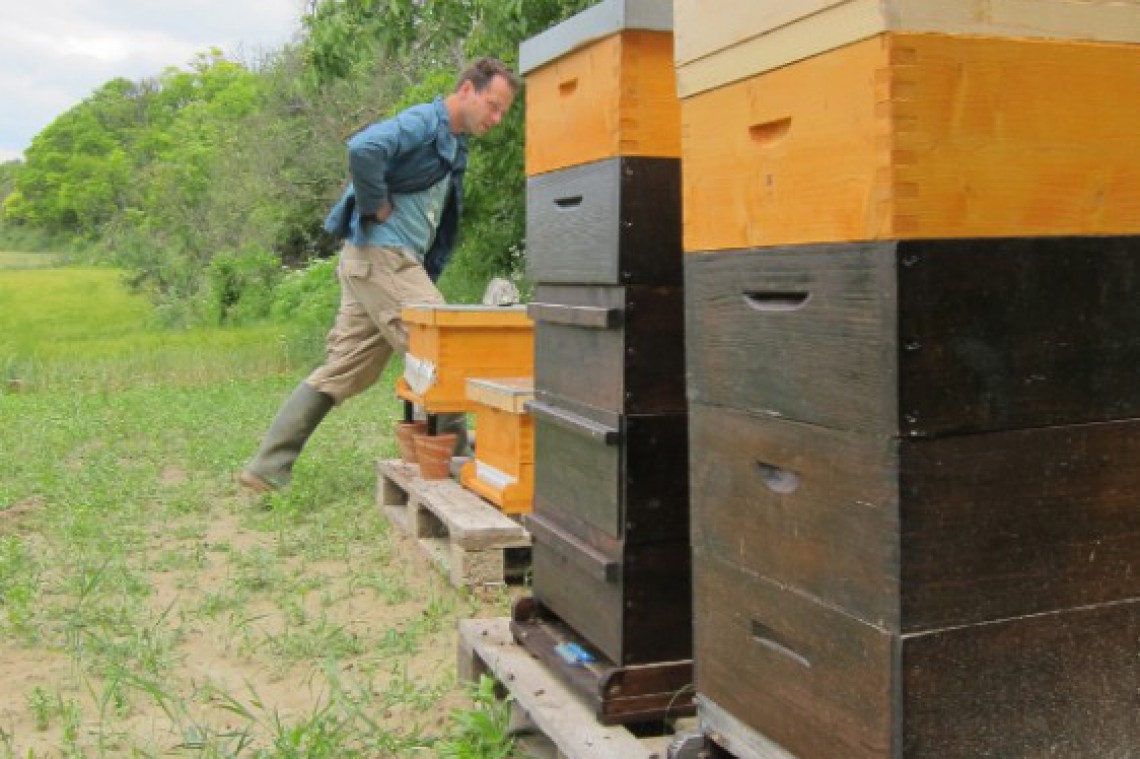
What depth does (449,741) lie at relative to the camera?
8.73ft

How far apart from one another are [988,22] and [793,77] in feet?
0.87

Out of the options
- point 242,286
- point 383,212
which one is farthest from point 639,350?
point 242,286

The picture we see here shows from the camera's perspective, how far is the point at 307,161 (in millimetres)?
18672

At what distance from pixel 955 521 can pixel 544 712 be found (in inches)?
42.0

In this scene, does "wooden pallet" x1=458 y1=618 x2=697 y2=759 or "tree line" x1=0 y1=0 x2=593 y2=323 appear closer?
"wooden pallet" x1=458 y1=618 x2=697 y2=759

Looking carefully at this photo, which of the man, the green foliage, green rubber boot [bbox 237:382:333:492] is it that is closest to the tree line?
the green foliage

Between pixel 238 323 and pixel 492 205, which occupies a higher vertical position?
pixel 492 205

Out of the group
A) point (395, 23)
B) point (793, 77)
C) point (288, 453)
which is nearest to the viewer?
point (793, 77)

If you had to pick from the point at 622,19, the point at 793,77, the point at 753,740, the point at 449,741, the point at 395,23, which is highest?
the point at 395,23

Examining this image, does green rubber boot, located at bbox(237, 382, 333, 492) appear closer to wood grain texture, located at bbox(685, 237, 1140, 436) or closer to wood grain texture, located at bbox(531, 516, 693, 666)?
wood grain texture, located at bbox(531, 516, 693, 666)

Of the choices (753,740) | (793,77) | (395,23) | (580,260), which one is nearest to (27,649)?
(580,260)

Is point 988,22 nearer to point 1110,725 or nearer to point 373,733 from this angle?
point 1110,725

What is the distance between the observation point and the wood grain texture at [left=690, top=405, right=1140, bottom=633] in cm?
156

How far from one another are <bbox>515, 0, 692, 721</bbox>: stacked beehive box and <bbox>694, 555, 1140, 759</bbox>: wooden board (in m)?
0.44
